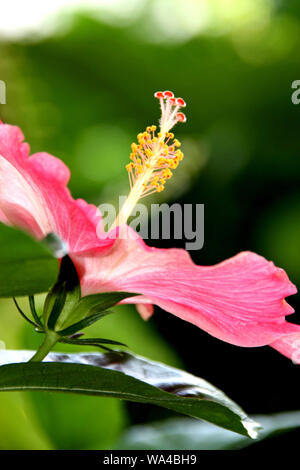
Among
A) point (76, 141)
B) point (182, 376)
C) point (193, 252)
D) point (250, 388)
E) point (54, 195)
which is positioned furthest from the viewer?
point (76, 141)

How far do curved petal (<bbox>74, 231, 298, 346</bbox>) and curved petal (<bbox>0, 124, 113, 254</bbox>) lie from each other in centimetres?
2

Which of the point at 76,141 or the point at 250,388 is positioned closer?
the point at 250,388

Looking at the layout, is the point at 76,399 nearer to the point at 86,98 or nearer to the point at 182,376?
the point at 182,376

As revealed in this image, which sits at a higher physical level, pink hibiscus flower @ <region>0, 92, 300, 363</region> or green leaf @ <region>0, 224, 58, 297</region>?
pink hibiscus flower @ <region>0, 92, 300, 363</region>

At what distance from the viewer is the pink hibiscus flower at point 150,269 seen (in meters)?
0.45

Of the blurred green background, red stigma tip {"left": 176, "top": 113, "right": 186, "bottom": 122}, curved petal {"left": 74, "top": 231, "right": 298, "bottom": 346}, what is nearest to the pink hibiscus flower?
curved petal {"left": 74, "top": 231, "right": 298, "bottom": 346}

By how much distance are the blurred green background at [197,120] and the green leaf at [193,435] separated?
2.61ft

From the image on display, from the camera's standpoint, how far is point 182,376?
0.55 meters

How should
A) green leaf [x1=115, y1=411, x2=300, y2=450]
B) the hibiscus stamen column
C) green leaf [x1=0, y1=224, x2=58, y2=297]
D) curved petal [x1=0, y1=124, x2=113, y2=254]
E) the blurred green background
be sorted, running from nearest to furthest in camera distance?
green leaf [x1=0, y1=224, x2=58, y2=297]
curved petal [x1=0, y1=124, x2=113, y2=254]
the hibiscus stamen column
green leaf [x1=115, y1=411, x2=300, y2=450]
the blurred green background

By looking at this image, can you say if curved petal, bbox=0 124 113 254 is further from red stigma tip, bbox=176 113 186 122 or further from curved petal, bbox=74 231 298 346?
red stigma tip, bbox=176 113 186 122

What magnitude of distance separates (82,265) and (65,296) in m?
0.03

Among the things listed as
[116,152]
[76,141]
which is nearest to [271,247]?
[116,152]

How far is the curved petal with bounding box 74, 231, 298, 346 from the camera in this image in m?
0.47

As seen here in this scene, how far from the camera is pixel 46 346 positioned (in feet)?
1.51
